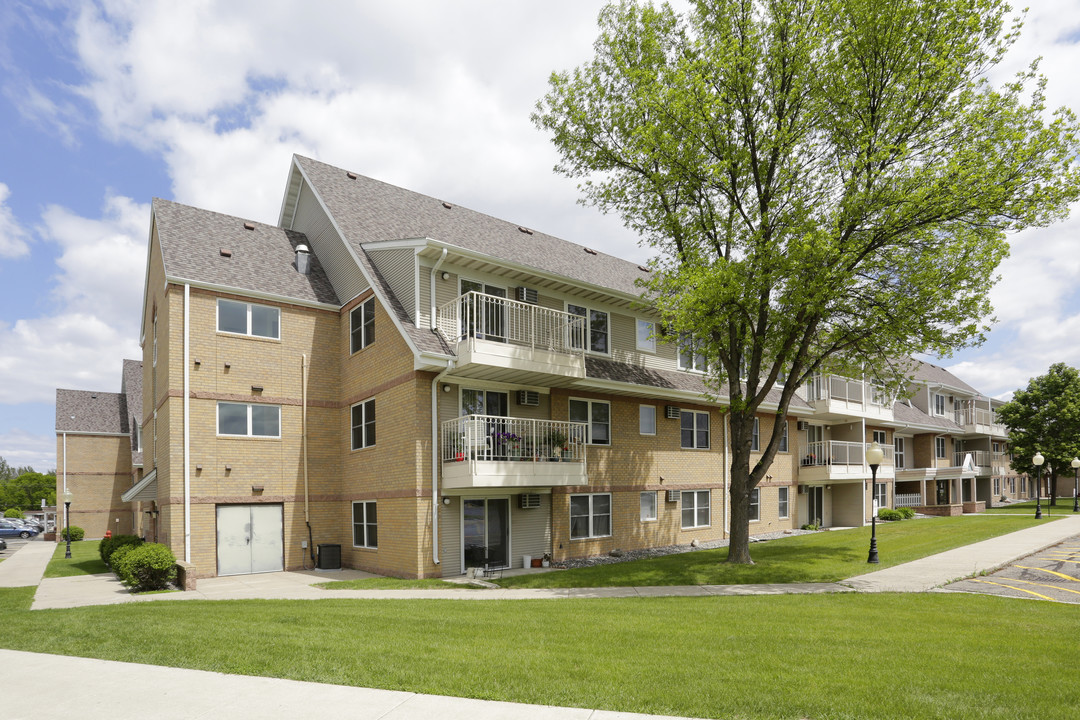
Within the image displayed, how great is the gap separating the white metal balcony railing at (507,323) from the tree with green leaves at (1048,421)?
135ft

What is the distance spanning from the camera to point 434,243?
1678 centimetres

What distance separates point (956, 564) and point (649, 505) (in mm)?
8904

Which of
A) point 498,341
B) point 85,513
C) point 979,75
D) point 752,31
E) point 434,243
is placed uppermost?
point 752,31

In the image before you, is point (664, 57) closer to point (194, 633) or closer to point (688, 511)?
point (688, 511)

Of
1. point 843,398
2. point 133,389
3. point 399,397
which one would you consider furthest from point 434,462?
point 133,389

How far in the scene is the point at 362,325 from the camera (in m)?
20.0

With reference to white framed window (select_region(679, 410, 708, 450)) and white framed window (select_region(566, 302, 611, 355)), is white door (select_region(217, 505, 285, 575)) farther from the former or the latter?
white framed window (select_region(679, 410, 708, 450))

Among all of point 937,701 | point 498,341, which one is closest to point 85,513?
point 498,341

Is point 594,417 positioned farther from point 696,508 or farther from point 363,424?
point 363,424

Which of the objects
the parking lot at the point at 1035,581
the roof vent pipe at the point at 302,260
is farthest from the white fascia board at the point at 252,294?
the parking lot at the point at 1035,581

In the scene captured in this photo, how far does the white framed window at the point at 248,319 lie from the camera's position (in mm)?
19438

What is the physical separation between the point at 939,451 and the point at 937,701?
44.9 meters

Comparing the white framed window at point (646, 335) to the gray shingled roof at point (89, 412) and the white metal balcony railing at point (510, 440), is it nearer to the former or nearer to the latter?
the white metal balcony railing at point (510, 440)

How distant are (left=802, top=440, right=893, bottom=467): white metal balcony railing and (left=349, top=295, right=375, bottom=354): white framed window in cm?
2076
